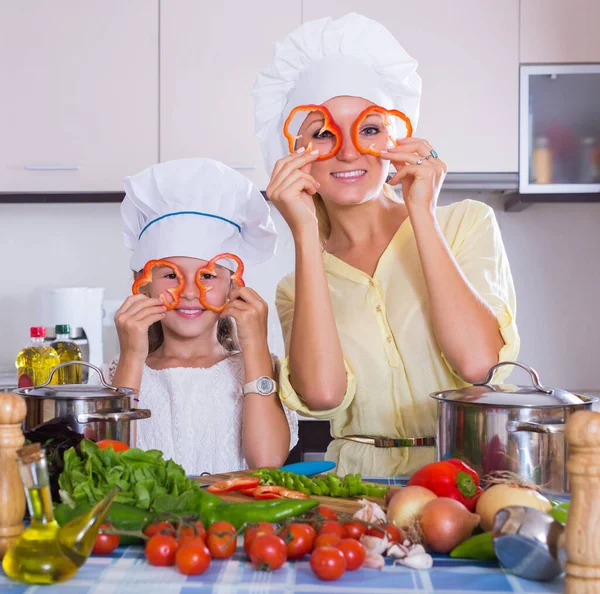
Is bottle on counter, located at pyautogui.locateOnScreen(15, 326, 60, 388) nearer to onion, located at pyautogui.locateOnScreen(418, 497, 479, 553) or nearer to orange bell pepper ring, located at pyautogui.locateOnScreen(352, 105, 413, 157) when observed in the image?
orange bell pepper ring, located at pyautogui.locateOnScreen(352, 105, 413, 157)

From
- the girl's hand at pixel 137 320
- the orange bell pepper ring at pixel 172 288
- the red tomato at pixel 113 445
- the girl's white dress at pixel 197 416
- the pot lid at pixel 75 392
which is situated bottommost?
the girl's white dress at pixel 197 416

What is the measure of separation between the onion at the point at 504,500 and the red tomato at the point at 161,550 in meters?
0.33

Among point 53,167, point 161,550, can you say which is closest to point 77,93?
point 53,167

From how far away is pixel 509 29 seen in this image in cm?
291

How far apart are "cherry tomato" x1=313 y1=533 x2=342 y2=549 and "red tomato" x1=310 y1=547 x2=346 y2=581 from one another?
0.09 ft

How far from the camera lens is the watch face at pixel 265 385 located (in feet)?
5.62

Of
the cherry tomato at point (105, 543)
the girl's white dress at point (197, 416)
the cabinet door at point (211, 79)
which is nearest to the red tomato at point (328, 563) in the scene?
the cherry tomato at point (105, 543)

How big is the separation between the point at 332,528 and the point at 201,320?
1.05 meters

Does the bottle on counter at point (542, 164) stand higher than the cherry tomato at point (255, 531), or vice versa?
the bottle on counter at point (542, 164)

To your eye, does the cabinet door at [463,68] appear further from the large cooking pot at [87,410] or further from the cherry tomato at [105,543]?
the cherry tomato at [105,543]

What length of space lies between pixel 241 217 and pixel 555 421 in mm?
1013

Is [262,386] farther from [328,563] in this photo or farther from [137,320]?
[328,563]

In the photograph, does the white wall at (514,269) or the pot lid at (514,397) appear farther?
the white wall at (514,269)

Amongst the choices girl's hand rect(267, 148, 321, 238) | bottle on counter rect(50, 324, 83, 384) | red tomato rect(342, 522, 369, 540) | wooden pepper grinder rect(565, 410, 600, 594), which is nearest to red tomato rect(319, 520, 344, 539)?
red tomato rect(342, 522, 369, 540)
